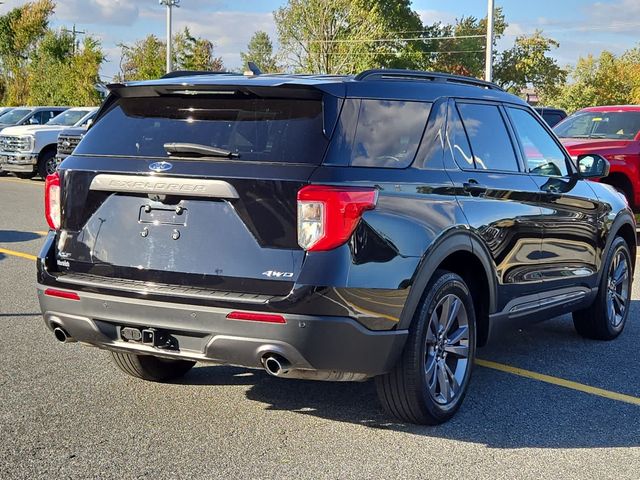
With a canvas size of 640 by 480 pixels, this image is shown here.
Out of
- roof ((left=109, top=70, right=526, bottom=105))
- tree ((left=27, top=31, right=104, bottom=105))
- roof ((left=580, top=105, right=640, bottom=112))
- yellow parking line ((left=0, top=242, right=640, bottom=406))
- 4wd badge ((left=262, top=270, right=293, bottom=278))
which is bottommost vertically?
yellow parking line ((left=0, top=242, right=640, bottom=406))

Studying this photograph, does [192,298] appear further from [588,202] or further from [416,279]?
[588,202]

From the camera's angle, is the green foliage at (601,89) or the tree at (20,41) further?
the green foliage at (601,89)

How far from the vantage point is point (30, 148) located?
21.8m

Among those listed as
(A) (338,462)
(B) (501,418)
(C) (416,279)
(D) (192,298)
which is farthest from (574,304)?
(D) (192,298)

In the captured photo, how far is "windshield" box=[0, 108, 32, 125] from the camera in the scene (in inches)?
1038

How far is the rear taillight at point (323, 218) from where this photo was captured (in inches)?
160

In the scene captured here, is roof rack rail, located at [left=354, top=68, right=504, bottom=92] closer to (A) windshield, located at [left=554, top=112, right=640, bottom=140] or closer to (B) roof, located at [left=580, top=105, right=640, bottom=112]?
(A) windshield, located at [left=554, top=112, right=640, bottom=140]

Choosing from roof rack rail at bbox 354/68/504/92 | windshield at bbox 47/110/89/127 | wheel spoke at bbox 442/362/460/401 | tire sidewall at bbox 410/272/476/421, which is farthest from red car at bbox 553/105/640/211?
windshield at bbox 47/110/89/127

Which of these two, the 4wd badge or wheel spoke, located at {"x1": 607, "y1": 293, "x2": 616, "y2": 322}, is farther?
wheel spoke, located at {"x1": 607, "y1": 293, "x2": 616, "y2": 322}

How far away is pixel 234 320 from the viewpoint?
4.13 m

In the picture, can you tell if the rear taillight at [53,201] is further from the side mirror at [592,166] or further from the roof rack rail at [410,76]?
the side mirror at [592,166]

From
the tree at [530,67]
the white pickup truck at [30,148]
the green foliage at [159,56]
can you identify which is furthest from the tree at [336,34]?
the white pickup truck at [30,148]

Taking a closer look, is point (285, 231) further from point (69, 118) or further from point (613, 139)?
point (69, 118)

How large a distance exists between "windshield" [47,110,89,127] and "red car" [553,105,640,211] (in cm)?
1383
